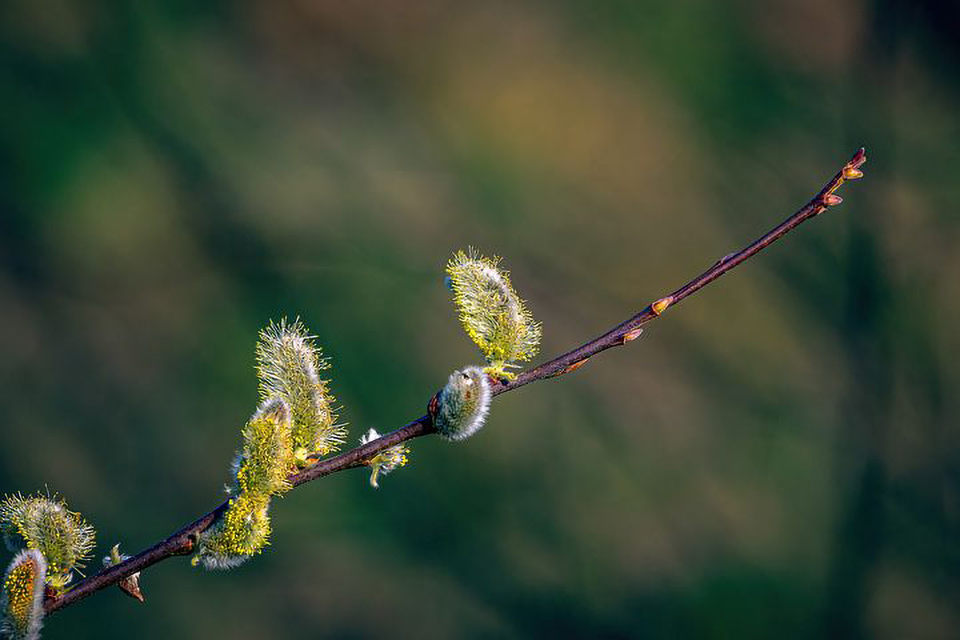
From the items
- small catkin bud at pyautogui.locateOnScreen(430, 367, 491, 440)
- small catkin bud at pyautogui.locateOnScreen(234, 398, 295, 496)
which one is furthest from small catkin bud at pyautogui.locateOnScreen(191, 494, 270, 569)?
small catkin bud at pyautogui.locateOnScreen(430, 367, 491, 440)

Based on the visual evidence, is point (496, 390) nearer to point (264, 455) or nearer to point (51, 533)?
point (264, 455)

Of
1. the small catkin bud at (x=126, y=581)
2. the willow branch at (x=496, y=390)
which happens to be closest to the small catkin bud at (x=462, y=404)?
the willow branch at (x=496, y=390)

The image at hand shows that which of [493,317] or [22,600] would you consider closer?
[22,600]

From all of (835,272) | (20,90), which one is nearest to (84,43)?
(20,90)

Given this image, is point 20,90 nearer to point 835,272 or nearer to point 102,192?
point 102,192

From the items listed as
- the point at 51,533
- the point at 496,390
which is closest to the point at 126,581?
the point at 51,533

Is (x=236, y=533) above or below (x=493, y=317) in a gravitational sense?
below
